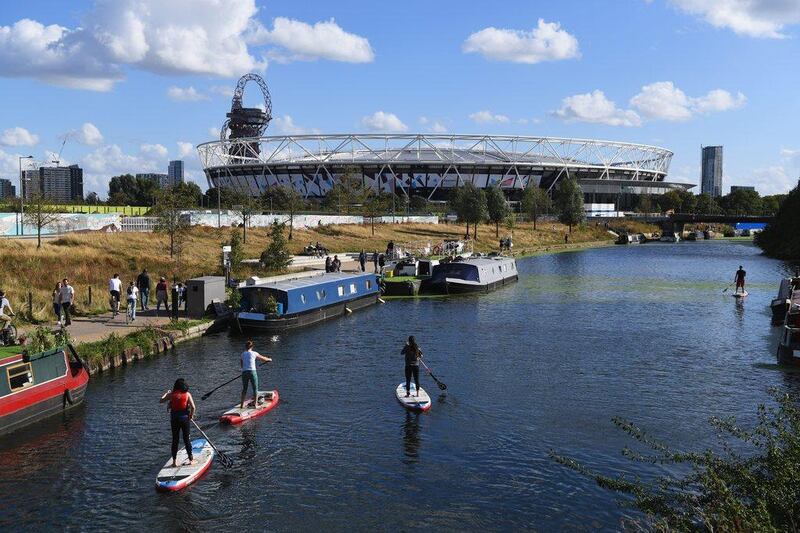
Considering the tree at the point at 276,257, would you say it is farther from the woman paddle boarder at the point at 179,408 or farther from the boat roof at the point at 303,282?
the woman paddle boarder at the point at 179,408

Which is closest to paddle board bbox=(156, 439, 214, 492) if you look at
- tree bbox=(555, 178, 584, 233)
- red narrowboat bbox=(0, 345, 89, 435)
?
red narrowboat bbox=(0, 345, 89, 435)

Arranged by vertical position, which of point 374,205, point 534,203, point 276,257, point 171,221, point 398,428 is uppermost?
point 534,203

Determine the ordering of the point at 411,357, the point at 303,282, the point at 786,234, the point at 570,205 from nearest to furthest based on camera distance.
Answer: the point at 411,357 → the point at 303,282 → the point at 786,234 → the point at 570,205

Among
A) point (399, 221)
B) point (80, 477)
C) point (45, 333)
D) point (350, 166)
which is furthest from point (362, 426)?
point (350, 166)

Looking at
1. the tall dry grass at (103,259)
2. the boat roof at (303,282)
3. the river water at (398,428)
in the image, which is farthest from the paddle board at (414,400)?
the tall dry grass at (103,259)

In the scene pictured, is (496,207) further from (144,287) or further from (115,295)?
(115,295)

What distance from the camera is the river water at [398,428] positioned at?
16.2 meters

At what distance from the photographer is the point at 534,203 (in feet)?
448

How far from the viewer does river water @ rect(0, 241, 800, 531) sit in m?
16.2

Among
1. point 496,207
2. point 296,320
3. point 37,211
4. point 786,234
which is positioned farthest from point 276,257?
point 786,234

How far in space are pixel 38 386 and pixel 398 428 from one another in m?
10.5

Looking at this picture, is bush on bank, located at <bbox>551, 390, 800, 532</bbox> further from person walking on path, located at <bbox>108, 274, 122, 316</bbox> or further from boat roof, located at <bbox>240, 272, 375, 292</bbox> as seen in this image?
person walking on path, located at <bbox>108, 274, 122, 316</bbox>

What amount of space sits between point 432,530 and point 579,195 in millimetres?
124659

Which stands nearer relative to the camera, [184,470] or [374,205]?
[184,470]
